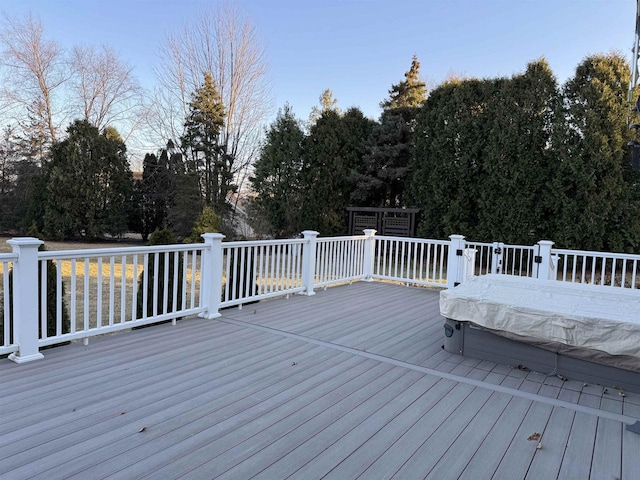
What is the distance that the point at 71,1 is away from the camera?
522 inches

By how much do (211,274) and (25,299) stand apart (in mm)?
1698

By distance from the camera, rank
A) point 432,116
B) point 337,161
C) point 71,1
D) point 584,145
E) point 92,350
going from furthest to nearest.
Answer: point 71,1, point 337,161, point 432,116, point 584,145, point 92,350

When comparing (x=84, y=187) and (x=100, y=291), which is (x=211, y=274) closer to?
(x=100, y=291)

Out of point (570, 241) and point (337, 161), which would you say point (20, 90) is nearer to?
point (337, 161)

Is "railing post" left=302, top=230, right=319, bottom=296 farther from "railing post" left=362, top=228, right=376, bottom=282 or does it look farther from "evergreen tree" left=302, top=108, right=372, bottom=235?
"evergreen tree" left=302, top=108, right=372, bottom=235

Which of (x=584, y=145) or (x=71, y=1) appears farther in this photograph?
(x=71, y=1)

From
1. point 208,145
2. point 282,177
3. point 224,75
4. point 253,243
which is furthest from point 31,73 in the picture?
point 253,243

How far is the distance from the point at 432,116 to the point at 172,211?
9.24 m

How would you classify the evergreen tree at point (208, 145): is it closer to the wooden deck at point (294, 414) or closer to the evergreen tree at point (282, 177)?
the evergreen tree at point (282, 177)

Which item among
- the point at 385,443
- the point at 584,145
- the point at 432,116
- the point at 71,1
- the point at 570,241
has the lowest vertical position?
the point at 385,443

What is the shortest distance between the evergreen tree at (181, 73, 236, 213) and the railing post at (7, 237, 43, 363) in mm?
11395

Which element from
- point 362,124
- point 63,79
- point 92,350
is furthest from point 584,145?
point 63,79

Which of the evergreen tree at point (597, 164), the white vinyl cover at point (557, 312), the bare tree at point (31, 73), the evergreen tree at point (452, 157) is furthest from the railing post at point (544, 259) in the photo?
the bare tree at point (31, 73)

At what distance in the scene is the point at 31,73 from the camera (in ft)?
53.3
